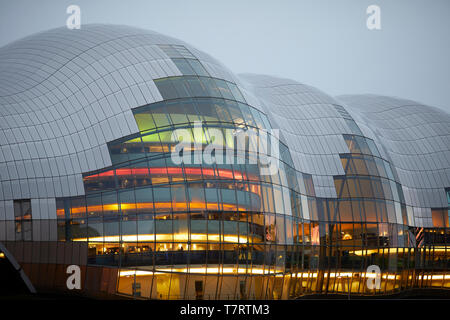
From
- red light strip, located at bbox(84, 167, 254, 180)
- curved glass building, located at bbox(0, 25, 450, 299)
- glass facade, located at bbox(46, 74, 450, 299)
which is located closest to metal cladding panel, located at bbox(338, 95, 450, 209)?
curved glass building, located at bbox(0, 25, 450, 299)

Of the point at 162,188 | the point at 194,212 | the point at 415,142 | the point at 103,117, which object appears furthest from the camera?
the point at 415,142

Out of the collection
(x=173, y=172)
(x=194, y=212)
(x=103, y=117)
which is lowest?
(x=194, y=212)

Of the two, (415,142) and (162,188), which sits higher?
(415,142)

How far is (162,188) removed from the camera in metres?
31.5

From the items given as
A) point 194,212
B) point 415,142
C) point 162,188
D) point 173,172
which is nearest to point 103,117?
point 173,172

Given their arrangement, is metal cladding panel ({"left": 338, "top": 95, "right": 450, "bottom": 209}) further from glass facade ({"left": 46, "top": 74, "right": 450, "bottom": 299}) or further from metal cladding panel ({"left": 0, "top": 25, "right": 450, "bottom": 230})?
glass facade ({"left": 46, "top": 74, "right": 450, "bottom": 299})

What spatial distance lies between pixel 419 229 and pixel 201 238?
24.5 m

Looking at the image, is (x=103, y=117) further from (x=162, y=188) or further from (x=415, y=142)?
(x=415, y=142)

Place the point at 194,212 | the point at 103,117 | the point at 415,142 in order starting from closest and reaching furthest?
the point at 194,212 < the point at 103,117 < the point at 415,142

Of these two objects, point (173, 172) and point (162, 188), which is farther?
point (173, 172)

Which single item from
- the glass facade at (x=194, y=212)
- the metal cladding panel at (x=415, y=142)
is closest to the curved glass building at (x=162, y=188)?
the glass facade at (x=194, y=212)

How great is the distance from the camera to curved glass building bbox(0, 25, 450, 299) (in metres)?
30.4

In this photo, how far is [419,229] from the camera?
4559 centimetres
